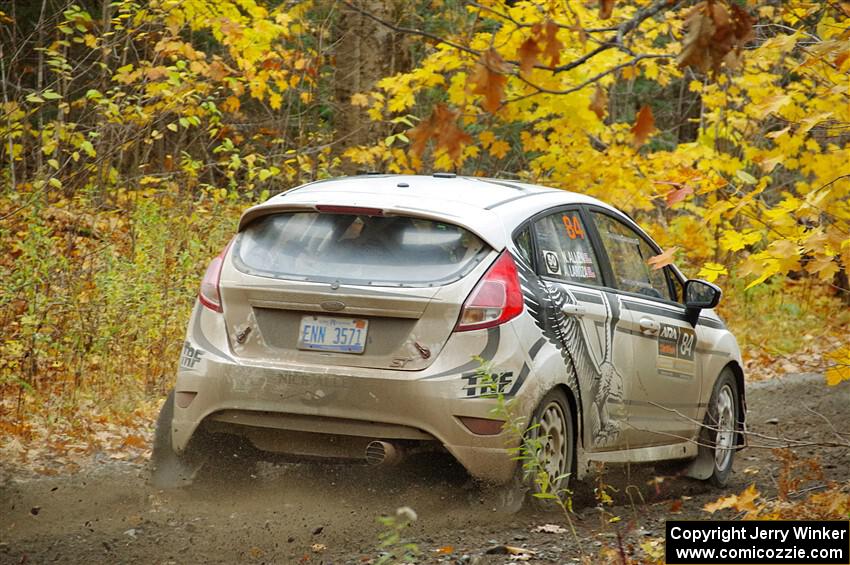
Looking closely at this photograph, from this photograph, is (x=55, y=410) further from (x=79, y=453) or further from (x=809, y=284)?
(x=809, y=284)

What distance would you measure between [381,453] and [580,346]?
1.35 meters

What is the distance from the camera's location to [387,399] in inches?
214

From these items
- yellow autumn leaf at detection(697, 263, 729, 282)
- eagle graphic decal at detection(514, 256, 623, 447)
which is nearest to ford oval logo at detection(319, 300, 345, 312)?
eagle graphic decal at detection(514, 256, 623, 447)

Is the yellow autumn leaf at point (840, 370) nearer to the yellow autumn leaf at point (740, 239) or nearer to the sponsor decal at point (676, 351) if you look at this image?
the yellow autumn leaf at point (740, 239)

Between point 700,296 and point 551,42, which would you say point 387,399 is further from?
point 700,296

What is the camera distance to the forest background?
6.75m

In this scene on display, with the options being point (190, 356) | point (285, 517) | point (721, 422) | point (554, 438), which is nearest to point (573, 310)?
point (554, 438)

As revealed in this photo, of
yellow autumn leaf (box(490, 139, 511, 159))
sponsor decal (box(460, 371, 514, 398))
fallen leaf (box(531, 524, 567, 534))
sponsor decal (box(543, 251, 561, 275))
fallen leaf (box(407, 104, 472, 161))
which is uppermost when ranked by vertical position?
fallen leaf (box(407, 104, 472, 161))

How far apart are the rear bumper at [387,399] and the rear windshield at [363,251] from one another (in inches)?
15.7

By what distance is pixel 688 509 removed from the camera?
6.76 metres

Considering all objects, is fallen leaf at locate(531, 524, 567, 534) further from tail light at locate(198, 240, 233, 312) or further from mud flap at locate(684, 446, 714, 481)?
mud flap at locate(684, 446, 714, 481)

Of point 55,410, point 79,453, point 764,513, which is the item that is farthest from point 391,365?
point 55,410

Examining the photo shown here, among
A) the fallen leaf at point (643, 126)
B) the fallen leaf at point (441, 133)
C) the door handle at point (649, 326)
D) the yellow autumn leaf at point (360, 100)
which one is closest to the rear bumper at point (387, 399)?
the door handle at point (649, 326)

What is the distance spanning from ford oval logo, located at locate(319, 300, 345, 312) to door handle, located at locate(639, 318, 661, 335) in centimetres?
227
